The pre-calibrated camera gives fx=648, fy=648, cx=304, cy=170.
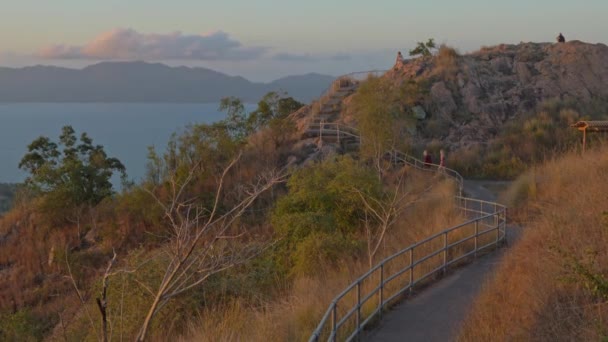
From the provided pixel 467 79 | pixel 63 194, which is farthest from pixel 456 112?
pixel 63 194

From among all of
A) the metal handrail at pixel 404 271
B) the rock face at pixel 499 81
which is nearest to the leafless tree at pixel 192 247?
the metal handrail at pixel 404 271

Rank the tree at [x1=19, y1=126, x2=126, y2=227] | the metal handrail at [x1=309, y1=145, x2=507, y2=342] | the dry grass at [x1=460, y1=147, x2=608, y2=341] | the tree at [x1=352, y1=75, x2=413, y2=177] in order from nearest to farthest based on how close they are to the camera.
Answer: the dry grass at [x1=460, y1=147, x2=608, y2=341], the metal handrail at [x1=309, y1=145, x2=507, y2=342], the tree at [x1=352, y1=75, x2=413, y2=177], the tree at [x1=19, y1=126, x2=126, y2=227]

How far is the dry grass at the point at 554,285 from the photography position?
8.95 meters

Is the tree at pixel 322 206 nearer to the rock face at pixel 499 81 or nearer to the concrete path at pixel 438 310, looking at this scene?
the concrete path at pixel 438 310

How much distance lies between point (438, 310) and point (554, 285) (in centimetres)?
209

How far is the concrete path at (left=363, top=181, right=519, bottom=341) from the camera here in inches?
409

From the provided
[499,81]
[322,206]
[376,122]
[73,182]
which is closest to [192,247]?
[322,206]

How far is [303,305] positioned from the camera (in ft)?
37.8

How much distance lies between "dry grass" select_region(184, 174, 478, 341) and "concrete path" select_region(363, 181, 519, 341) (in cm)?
61

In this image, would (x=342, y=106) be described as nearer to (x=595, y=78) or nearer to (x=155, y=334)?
(x=595, y=78)

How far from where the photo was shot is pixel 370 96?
3062 centimetres

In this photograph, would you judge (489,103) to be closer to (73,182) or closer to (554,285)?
(73,182)

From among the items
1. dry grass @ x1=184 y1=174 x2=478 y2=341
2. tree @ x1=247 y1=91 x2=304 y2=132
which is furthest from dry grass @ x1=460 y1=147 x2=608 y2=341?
tree @ x1=247 y1=91 x2=304 y2=132

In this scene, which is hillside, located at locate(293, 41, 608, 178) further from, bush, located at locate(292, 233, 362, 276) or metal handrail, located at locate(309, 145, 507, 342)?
bush, located at locate(292, 233, 362, 276)
